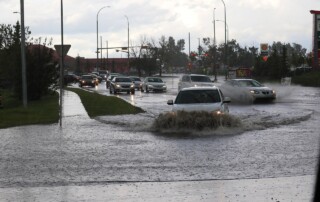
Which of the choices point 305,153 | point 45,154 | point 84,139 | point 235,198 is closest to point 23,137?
point 84,139

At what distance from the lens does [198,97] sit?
59.0ft

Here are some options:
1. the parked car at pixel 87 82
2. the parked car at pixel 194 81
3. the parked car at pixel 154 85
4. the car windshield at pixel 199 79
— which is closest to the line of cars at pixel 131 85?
the parked car at pixel 154 85

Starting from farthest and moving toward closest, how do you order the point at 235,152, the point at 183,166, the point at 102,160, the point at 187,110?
the point at 187,110
the point at 235,152
the point at 102,160
the point at 183,166

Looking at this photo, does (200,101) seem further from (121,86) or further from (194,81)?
(121,86)

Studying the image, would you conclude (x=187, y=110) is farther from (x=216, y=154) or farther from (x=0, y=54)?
(x=0, y=54)

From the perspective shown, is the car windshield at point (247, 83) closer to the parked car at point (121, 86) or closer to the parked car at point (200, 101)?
the parked car at point (121, 86)

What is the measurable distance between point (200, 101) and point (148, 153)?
568 centimetres

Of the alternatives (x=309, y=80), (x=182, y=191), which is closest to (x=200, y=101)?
(x=182, y=191)

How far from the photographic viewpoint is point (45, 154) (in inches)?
495

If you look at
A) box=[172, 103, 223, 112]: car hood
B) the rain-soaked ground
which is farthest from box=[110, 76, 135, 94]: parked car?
box=[172, 103, 223, 112]: car hood

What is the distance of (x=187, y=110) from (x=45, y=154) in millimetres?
5753

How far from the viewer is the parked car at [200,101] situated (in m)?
17.1

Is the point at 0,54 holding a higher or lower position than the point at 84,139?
higher

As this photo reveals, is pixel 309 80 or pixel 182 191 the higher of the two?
pixel 309 80
